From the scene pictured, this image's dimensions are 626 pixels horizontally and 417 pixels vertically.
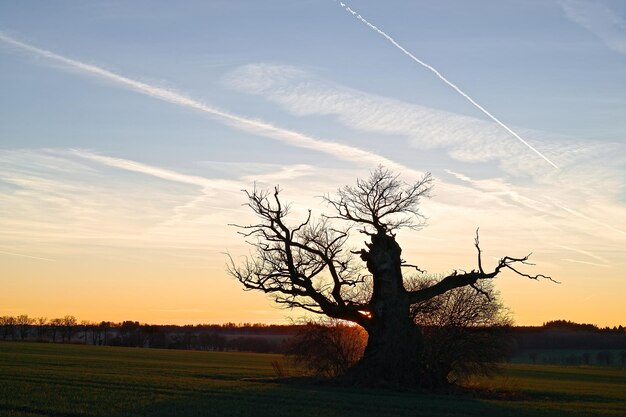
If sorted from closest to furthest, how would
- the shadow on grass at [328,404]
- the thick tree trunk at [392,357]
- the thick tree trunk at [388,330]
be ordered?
the shadow on grass at [328,404], the thick tree trunk at [392,357], the thick tree trunk at [388,330]

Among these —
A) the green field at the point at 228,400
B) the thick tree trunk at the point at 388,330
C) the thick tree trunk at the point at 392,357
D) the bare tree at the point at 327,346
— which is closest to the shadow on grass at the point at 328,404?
the green field at the point at 228,400

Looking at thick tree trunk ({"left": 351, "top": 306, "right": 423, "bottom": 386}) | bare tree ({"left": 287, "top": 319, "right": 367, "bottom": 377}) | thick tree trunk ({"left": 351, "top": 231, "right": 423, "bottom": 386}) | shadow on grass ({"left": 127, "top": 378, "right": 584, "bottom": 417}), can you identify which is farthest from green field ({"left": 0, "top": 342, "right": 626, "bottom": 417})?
bare tree ({"left": 287, "top": 319, "right": 367, "bottom": 377})

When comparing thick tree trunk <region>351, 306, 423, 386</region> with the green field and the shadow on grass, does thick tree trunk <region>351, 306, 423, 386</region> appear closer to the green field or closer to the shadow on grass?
the shadow on grass

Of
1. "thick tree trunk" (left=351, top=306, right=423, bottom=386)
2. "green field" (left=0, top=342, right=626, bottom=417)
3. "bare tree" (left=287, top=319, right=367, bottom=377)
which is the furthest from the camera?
"bare tree" (left=287, top=319, right=367, bottom=377)

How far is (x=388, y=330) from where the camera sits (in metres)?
43.5

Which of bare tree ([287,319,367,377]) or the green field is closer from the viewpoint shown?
the green field

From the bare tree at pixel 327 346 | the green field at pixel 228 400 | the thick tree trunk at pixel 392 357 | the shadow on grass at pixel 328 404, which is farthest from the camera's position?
the bare tree at pixel 327 346

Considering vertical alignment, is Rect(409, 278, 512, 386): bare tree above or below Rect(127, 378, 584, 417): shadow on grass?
above

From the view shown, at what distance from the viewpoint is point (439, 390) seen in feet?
141

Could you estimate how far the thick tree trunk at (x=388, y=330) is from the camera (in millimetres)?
42688

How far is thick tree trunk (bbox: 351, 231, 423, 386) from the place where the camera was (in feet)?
140

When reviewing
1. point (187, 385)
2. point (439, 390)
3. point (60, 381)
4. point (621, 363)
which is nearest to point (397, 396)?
point (439, 390)

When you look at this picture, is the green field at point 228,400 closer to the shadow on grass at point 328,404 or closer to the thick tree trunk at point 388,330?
the shadow on grass at point 328,404

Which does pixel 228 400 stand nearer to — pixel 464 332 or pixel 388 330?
pixel 388 330
